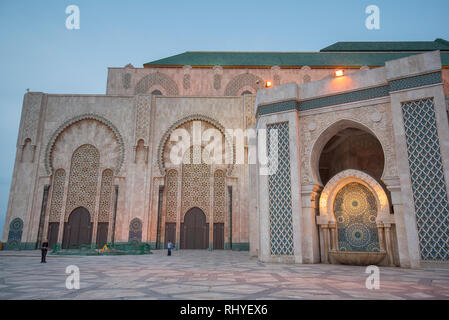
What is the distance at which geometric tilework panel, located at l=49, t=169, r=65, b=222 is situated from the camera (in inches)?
547

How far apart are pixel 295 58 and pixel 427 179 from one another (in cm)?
1375

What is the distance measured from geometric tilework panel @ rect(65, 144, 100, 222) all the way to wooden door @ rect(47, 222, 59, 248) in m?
0.59

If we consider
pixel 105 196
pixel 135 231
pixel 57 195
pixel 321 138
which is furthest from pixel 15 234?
pixel 321 138

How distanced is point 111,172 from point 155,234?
11.6 ft

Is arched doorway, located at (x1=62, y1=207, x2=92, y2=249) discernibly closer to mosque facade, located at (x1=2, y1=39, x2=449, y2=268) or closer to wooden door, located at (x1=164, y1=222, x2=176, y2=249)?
mosque facade, located at (x1=2, y1=39, x2=449, y2=268)

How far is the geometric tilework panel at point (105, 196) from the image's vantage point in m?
13.9

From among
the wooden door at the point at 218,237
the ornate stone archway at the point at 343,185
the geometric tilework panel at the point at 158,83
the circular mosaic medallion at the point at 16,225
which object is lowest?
the wooden door at the point at 218,237

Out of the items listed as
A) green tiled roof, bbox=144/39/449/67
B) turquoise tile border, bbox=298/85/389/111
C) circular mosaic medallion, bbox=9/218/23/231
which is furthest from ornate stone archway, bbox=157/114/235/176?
circular mosaic medallion, bbox=9/218/23/231

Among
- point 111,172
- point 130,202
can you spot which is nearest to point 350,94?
point 130,202

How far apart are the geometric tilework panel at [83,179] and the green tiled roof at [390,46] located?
16006mm

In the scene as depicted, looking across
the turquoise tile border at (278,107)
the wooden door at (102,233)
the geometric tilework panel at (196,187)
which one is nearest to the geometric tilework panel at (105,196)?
the wooden door at (102,233)

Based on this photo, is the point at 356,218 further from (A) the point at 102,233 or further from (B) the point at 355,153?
(A) the point at 102,233

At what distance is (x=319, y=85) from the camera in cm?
845

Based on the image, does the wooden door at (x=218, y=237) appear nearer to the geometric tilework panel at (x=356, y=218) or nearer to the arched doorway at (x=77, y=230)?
the arched doorway at (x=77, y=230)
